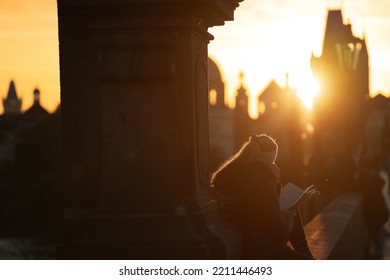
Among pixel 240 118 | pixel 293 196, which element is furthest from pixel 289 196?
pixel 240 118

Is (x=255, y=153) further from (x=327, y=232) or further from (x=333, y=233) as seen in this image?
(x=327, y=232)

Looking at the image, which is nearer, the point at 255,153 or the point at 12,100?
Result: the point at 255,153

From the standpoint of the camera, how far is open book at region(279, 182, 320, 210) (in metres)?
5.68

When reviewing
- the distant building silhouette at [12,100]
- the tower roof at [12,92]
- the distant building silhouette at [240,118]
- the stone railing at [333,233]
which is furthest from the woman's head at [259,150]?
the tower roof at [12,92]

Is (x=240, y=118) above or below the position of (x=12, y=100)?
below

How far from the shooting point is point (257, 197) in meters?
5.49

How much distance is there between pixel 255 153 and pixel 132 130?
0.73m

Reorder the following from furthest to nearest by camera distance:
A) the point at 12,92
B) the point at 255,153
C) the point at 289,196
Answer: the point at 12,92 < the point at 289,196 < the point at 255,153

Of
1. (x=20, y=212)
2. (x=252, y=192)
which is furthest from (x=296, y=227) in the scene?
(x=20, y=212)

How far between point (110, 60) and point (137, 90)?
0.23 meters

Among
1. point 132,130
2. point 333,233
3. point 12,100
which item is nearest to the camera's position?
point 132,130

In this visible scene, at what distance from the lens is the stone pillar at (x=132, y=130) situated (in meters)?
5.35

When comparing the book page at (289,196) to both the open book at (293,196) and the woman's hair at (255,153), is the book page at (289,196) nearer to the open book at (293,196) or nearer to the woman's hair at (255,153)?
the open book at (293,196)

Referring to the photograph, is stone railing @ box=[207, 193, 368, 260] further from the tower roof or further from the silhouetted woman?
the tower roof
